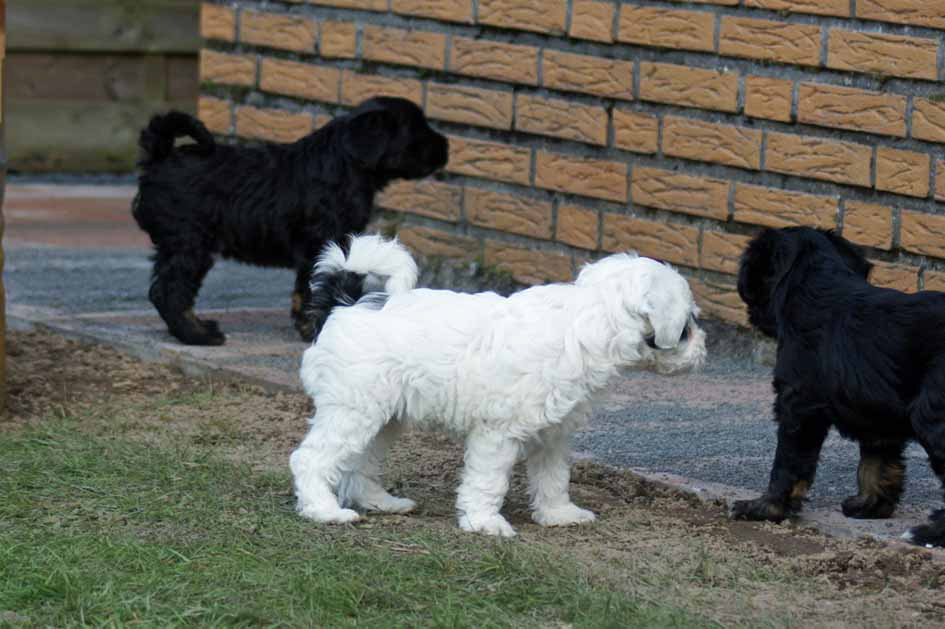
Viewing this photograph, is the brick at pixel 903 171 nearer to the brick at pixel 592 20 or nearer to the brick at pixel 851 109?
the brick at pixel 851 109

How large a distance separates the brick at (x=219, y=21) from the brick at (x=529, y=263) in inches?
104

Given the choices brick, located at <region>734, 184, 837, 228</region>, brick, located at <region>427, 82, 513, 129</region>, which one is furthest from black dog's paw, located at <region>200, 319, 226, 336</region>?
brick, located at <region>734, 184, 837, 228</region>

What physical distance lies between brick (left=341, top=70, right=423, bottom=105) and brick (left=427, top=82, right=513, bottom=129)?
14 centimetres

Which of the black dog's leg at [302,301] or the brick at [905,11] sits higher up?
the brick at [905,11]

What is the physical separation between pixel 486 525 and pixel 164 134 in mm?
3878

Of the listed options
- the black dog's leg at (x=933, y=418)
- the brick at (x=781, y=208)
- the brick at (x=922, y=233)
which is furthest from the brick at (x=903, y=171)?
the black dog's leg at (x=933, y=418)

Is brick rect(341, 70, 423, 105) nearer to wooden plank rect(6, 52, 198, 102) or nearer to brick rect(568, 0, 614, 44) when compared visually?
brick rect(568, 0, 614, 44)

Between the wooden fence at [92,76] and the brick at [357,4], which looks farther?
the wooden fence at [92,76]

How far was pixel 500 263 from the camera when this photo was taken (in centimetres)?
987

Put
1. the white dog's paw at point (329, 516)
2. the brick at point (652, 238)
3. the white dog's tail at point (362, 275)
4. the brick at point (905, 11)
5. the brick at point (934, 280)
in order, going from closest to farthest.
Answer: the white dog's paw at point (329, 516), the white dog's tail at point (362, 275), the brick at point (905, 11), the brick at point (934, 280), the brick at point (652, 238)

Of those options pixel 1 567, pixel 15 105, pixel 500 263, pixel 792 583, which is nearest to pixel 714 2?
pixel 500 263

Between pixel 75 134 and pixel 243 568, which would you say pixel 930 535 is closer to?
pixel 243 568

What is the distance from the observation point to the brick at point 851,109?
792cm

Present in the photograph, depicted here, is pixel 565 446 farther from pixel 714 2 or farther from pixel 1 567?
pixel 714 2
